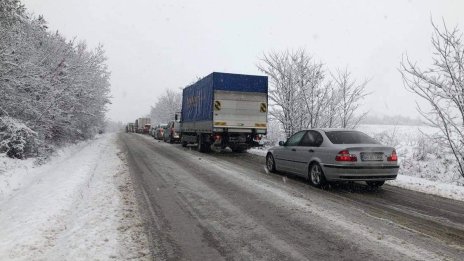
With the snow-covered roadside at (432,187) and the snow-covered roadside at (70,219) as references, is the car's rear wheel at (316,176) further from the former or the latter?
the snow-covered roadside at (70,219)

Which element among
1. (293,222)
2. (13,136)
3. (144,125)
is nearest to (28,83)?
(13,136)

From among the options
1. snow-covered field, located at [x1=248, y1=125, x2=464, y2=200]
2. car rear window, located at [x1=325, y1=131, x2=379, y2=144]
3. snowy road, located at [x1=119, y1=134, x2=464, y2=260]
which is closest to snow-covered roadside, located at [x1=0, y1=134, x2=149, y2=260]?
snowy road, located at [x1=119, y1=134, x2=464, y2=260]

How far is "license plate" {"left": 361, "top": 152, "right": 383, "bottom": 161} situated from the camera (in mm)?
8406

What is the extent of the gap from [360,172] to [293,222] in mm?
3244

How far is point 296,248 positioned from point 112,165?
32.4ft

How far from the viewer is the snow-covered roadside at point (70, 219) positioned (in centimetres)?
433

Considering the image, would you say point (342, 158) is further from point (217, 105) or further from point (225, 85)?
point (225, 85)

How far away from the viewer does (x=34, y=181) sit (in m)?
9.98

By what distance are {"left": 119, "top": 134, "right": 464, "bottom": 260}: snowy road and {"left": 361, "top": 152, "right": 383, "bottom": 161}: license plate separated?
79 cm

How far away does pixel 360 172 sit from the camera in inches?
329

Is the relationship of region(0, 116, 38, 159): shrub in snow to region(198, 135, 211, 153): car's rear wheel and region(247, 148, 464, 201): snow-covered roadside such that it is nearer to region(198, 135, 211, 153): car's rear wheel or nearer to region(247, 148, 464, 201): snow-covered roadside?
region(198, 135, 211, 153): car's rear wheel

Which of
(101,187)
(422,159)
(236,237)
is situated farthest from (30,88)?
(422,159)

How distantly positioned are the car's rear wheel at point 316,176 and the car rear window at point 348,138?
76 cm

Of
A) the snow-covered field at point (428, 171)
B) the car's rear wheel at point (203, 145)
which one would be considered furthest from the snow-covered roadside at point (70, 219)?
the car's rear wheel at point (203, 145)
